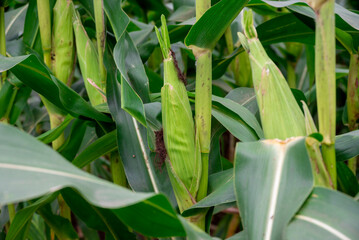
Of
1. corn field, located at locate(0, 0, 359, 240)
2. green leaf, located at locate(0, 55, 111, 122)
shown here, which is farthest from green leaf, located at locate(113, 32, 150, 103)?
green leaf, located at locate(0, 55, 111, 122)

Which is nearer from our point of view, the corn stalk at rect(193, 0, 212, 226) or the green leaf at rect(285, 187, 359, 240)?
the green leaf at rect(285, 187, 359, 240)

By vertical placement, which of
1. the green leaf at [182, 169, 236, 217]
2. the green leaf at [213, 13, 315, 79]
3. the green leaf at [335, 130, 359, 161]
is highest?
the green leaf at [213, 13, 315, 79]

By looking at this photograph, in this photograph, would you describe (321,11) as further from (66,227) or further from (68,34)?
(66,227)

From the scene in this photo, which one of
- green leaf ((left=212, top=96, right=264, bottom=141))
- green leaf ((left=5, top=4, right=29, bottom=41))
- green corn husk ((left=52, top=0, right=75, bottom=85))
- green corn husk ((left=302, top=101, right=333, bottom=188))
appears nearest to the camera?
green corn husk ((left=302, top=101, right=333, bottom=188))

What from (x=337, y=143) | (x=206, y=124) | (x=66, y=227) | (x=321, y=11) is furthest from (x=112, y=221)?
(x=321, y=11)

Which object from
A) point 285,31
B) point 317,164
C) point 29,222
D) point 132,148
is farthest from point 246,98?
point 29,222

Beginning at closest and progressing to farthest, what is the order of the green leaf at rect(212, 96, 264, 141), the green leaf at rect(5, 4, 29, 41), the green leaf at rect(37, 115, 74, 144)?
the green leaf at rect(212, 96, 264, 141) → the green leaf at rect(37, 115, 74, 144) → the green leaf at rect(5, 4, 29, 41)

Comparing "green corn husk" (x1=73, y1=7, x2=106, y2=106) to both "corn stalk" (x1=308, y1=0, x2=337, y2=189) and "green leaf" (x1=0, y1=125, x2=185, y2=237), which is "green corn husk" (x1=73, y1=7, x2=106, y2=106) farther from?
"corn stalk" (x1=308, y1=0, x2=337, y2=189)

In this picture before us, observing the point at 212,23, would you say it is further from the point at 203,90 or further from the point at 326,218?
the point at 326,218

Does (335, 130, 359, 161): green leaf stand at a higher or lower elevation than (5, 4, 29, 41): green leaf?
lower
